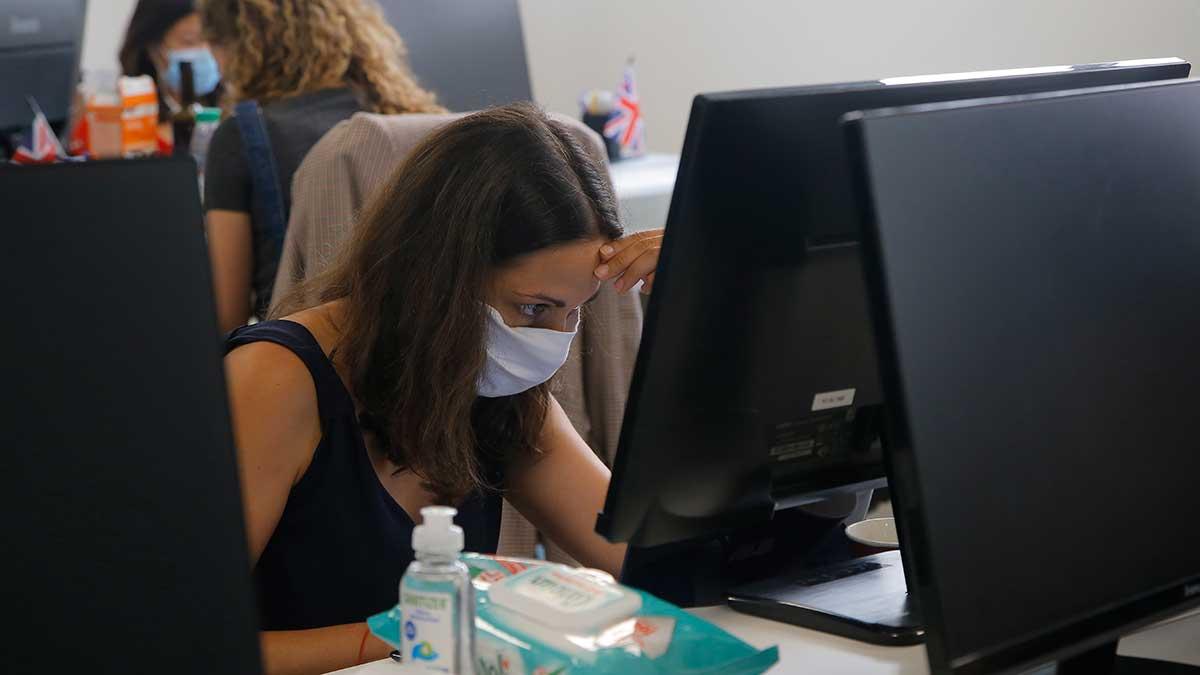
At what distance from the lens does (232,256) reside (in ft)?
7.63

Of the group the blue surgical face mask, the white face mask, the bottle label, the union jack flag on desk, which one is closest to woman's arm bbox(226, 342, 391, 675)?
the white face mask

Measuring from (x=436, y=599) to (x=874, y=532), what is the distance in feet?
1.71

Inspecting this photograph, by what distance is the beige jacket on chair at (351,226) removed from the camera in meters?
1.77

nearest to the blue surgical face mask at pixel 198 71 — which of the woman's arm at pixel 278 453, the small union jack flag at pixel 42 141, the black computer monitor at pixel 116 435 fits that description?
the small union jack flag at pixel 42 141

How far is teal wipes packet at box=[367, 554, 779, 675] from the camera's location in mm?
823

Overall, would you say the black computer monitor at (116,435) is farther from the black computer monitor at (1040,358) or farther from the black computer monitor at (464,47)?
the black computer monitor at (464,47)

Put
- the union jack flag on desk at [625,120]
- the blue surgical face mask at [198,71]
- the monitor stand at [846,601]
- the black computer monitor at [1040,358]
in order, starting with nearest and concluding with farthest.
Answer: the black computer monitor at [1040,358]
the monitor stand at [846,601]
the union jack flag on desk at [625,120]
the blue surgical face mask at [198,71]

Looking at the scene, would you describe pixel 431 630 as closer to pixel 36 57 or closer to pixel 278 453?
pixel 278 453

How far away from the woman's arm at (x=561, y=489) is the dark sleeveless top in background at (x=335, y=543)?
160 mm

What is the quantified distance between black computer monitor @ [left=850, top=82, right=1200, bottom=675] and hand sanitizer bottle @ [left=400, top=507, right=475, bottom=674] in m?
0.25

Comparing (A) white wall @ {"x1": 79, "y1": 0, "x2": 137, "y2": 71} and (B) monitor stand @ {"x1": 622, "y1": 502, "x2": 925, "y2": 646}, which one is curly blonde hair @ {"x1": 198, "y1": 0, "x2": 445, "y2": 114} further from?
(A) white wall @ {"x1": 79, "y1": 0, "x2": 137, "y2": 71}

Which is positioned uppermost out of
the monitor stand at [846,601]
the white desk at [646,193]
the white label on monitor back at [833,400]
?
Result: the white label on monitor back at [833,400]

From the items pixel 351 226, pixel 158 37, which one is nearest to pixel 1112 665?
pixel 351 226

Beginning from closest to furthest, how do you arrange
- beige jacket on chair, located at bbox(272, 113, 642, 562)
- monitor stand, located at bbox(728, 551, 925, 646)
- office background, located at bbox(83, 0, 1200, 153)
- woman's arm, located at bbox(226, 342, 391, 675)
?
monitor stand, located at bbox(728, 551, 925, 646) → woman's arm, located at bbox(226, 342, 391, 675) → beige jacket on chair, located at bbox(272, 113, 642, 562) → office background, located at bbox(83, 0, 1200, 153)
